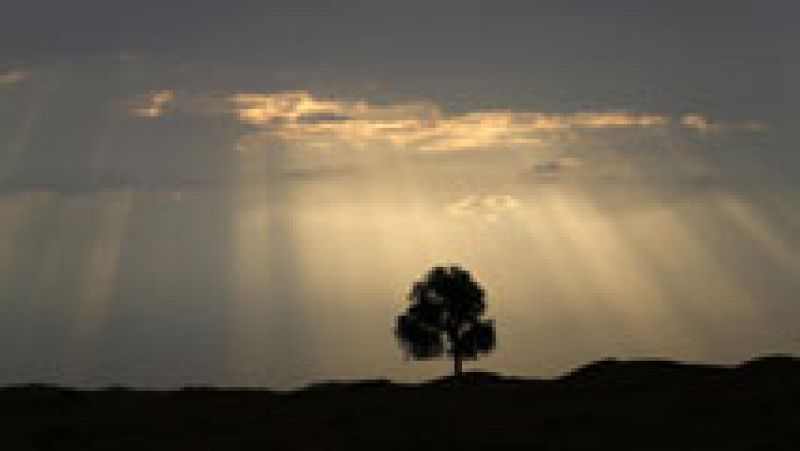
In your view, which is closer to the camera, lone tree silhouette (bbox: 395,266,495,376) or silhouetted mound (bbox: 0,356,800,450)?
silhouetted mound (bbox: 0,356,800,450)

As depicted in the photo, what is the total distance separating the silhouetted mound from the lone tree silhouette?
1808 cm

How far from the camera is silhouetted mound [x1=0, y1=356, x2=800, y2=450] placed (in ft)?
109

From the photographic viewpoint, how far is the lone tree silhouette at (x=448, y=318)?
216 feet

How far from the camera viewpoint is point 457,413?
38.1 metres

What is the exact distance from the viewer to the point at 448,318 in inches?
2603

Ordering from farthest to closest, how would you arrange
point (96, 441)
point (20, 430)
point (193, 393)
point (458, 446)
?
point (193, 393) < point (20, 430) < point (96, 441) < point (458, 446)

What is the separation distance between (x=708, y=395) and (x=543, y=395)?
20.0 feet

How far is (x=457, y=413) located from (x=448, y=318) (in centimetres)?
2803

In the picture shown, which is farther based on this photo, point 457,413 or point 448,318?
point 448,318

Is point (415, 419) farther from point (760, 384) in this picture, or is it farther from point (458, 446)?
point (760, 384)

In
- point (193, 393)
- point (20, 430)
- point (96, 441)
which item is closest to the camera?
point (96, 441)

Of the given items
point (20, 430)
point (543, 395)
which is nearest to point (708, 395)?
point (543, 395)

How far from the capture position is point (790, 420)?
33.2m

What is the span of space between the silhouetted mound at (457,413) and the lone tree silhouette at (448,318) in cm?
1808
